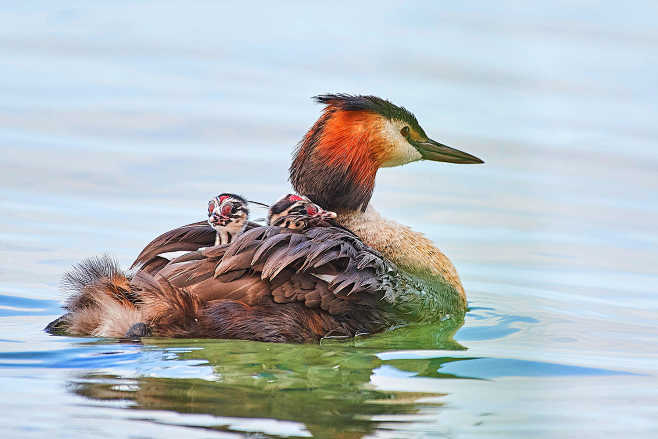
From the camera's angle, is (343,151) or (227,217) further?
(343,151)

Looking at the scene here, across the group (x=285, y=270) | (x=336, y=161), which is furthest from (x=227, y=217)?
(x=336, y=161)

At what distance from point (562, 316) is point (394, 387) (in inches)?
94.9

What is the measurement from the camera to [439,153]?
30.2 feet

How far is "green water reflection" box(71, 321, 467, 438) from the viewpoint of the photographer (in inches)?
240

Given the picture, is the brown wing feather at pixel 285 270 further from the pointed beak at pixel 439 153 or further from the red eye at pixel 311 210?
the pointed beak at pixel 439 153

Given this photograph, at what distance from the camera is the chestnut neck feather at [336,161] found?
27.8 feet

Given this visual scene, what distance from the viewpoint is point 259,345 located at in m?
7.33

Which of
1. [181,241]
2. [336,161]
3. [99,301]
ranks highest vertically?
[336,161]

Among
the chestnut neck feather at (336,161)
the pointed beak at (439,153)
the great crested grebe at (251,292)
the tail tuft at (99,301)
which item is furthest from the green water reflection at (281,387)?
the pointed beak at (439,153)

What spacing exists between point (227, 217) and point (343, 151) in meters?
0.92

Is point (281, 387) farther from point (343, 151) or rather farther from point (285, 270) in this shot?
point (343, 151)

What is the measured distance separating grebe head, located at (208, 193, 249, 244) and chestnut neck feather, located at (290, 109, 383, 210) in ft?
1.90

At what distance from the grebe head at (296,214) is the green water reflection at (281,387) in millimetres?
791

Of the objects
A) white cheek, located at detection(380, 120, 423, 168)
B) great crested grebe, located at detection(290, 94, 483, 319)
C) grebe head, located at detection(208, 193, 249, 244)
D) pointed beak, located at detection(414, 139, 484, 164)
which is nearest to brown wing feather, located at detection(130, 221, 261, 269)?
grebe head, located at detection(208, 193, 249, 244)
